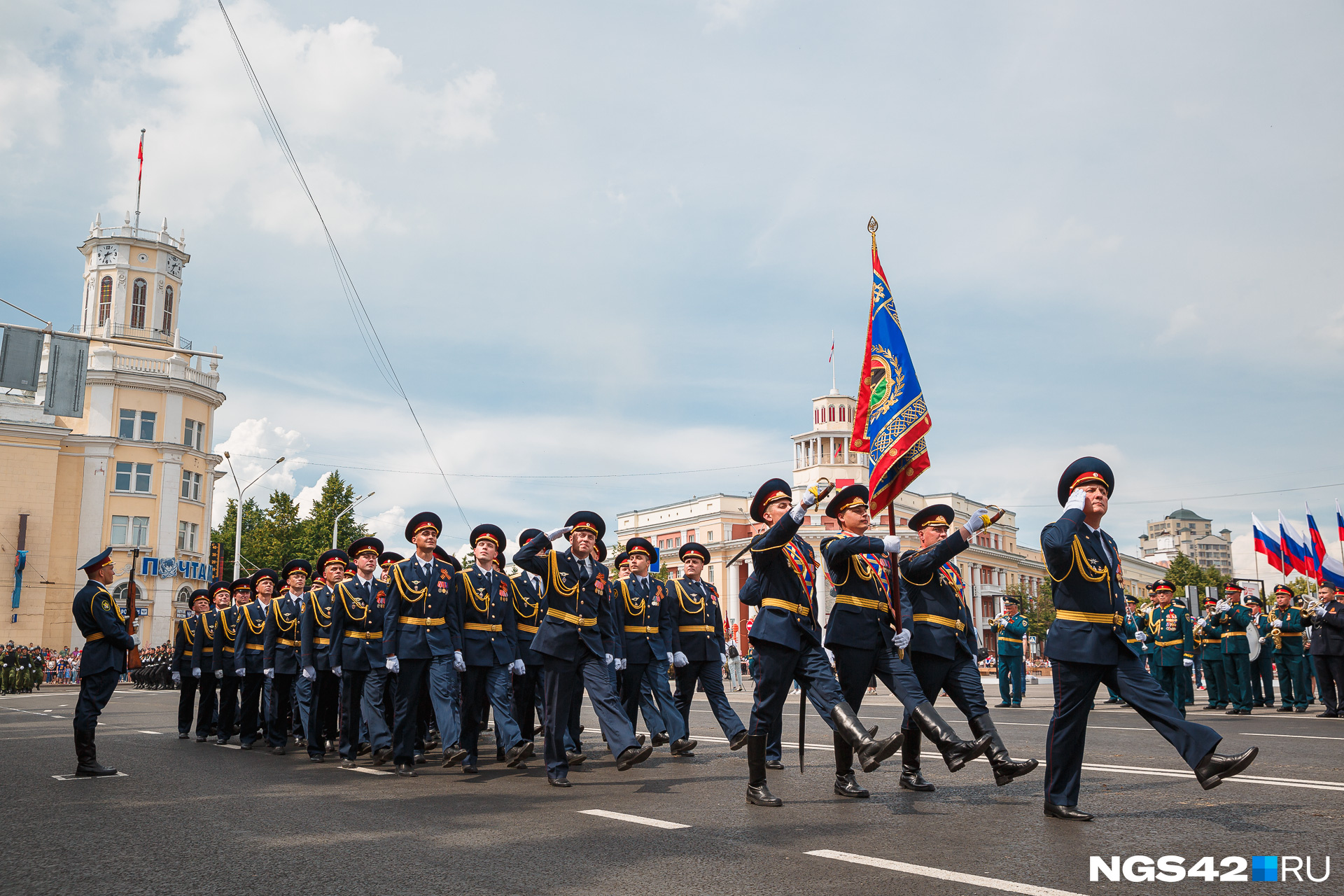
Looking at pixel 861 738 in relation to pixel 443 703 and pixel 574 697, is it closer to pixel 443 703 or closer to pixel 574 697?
pixel 574 697

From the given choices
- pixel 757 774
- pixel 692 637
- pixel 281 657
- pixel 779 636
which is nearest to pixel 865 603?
pixel 779 636

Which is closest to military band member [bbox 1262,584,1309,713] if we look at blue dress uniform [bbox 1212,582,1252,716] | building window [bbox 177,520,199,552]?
blue dress uniform [bbox 1212,582,1252,716]

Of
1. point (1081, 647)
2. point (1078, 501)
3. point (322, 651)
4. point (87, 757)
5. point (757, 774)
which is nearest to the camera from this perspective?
point (1081, 647)

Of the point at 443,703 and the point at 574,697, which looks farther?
the point at 443,703

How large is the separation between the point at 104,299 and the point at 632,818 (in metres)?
57.8

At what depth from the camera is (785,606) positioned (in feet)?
23.2

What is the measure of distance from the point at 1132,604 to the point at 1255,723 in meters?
4.92

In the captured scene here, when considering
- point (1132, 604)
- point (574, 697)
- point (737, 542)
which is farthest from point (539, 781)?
point (737, 542)

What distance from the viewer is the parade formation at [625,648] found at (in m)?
6.25

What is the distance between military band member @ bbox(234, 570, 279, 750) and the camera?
1280 centimetres

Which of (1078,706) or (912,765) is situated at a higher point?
(1078,706)

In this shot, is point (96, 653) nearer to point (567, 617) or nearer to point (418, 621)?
point (418, 621)

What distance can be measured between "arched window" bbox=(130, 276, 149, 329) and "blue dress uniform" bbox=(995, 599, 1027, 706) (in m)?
49.8

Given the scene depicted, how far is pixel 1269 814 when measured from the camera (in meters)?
6.12
